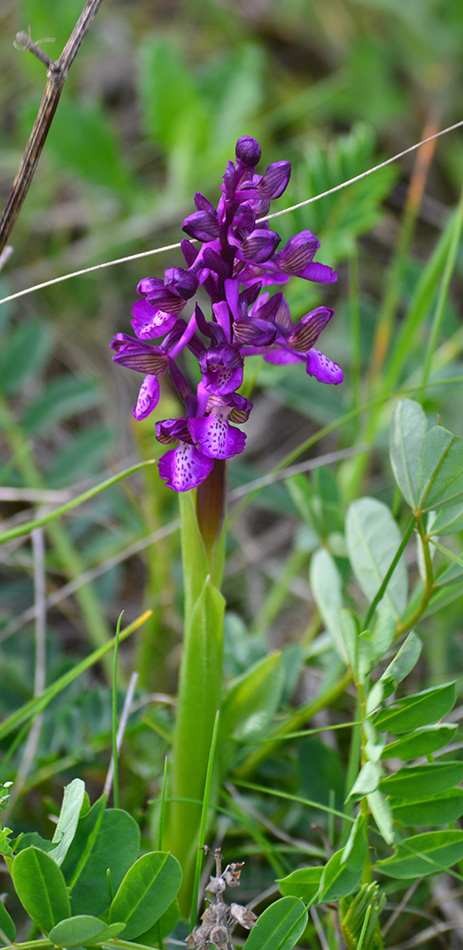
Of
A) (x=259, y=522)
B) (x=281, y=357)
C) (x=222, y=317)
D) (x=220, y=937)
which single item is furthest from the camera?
(x=259, y=522)

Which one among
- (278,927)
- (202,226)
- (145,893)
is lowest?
(278,927)

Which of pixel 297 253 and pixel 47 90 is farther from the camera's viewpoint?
pixel 47 90

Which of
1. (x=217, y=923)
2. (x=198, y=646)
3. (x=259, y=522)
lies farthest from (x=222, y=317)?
(x=259, y=522)

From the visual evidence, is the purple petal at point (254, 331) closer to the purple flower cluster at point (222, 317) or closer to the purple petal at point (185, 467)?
the purple flower cluster at point (222, 317)

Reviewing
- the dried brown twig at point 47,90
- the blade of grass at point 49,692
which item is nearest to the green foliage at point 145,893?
the blade of grass at point 49,692

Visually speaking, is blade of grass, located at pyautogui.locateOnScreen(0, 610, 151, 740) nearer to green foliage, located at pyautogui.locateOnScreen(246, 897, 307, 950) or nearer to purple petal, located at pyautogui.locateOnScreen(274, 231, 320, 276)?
green foliage, located at pyautogui.locateOnScreen(246, 897, 307, 950)

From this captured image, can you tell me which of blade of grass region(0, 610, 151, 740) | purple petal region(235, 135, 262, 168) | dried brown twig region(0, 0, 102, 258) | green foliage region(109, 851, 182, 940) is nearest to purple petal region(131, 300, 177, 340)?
purple petal region(235, 135, 262, 168)

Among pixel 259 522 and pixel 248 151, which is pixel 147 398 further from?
pixel 259 522
